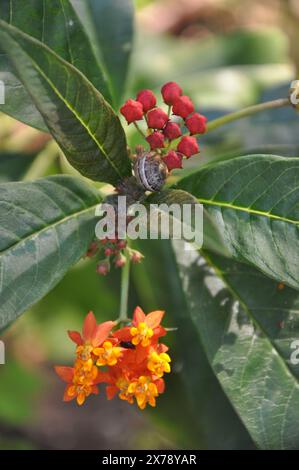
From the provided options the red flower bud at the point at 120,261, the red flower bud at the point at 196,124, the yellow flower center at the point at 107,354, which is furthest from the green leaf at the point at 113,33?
the yellow flower center at the point at 107,354

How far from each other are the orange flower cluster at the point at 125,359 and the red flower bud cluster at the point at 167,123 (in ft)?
1.16

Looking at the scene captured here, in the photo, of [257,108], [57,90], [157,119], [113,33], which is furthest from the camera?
[113,33]

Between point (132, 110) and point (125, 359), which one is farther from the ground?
point (132, 110)

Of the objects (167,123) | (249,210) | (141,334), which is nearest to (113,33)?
(167,123)

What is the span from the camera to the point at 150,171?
1449 mm

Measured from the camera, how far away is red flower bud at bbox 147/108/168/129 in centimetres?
150

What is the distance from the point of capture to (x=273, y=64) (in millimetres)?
3387

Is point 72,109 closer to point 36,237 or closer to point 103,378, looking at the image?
point 36,237

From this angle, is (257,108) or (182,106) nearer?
(182,106)

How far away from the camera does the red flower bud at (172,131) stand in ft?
4.90

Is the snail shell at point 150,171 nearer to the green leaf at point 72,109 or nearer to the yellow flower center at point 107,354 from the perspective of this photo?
the green leaf at point 72,109

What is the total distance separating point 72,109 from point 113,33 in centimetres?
93

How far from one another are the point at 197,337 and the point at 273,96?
37.9 inches

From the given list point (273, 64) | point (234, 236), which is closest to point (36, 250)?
point (234, 236)
